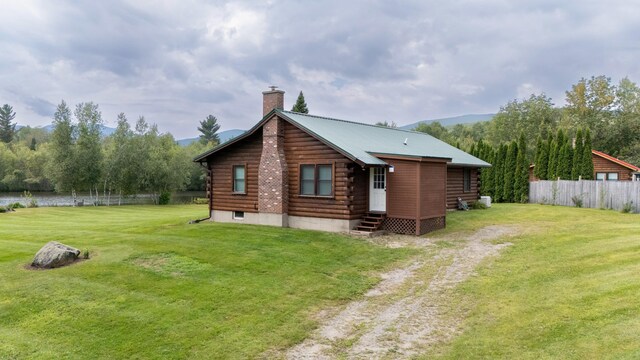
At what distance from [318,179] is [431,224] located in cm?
492

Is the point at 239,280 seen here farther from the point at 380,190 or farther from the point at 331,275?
the point at 380,190

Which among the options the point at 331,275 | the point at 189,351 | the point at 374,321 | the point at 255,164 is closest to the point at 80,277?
the point at 189,351

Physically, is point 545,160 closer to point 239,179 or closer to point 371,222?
point 371,222

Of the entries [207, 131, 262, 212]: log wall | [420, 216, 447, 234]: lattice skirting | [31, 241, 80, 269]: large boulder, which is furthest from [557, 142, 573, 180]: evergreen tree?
[31, 241, 80, 269]: large boulder

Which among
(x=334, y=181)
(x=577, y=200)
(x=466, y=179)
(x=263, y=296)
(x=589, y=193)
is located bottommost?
(x=263, y=296)

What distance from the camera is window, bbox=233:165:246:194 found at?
65.5 feet

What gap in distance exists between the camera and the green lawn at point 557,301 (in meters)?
6.52

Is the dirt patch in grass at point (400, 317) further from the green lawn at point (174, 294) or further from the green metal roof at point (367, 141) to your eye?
the green metal roof at point (367, 141)

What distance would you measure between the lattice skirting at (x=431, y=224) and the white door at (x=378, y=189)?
1597 millimetres

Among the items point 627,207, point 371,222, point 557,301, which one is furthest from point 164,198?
point 557,301

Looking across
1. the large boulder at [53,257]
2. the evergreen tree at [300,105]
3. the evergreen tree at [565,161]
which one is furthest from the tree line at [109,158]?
the large boulder at [53,257]

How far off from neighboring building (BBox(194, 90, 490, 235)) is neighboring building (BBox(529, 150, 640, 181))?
20869mm

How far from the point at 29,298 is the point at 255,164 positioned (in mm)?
11627

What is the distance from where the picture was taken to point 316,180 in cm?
1789
